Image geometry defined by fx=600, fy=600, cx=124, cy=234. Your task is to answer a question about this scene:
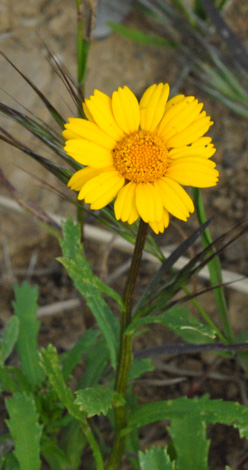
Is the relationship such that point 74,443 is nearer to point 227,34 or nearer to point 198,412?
point 198,412

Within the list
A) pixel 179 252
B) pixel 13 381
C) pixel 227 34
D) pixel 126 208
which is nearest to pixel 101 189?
pixel 126 208

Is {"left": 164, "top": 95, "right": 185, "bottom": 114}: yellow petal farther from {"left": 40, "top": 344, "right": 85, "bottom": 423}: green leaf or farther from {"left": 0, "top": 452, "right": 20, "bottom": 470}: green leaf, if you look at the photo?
{"left": 0, "top": 452, "right": 20, "bottom": 470}: green leaf

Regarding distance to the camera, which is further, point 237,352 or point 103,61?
point 103,61

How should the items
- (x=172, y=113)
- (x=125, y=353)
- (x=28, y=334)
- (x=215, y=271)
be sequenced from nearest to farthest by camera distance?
(x=172, y=113) < (x=125, y=353) < (x=215, y=271) < (x=28, y=334)

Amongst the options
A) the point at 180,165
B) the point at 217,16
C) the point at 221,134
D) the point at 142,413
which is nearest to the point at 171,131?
the point at 180,165

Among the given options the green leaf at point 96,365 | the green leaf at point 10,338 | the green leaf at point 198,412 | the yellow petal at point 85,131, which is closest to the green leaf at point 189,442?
the green leaf at point 198,412

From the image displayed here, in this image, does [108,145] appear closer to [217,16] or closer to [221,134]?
[217,16]
